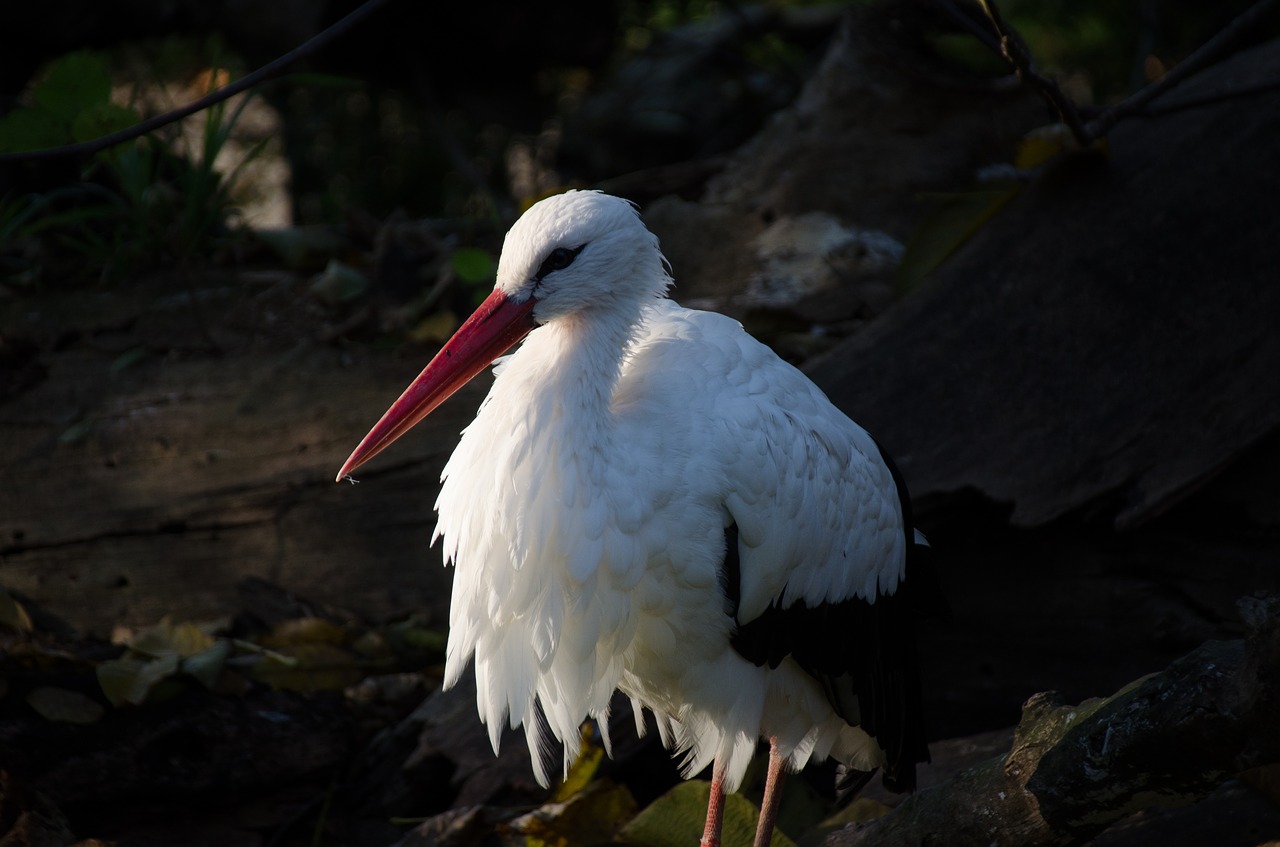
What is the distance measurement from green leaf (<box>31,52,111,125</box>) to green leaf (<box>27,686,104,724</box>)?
Answer: 1821 millimetres

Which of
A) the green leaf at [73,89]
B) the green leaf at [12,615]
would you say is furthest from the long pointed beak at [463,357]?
the green leaf at [73,89]

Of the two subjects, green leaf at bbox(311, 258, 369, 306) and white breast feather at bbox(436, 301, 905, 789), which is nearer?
white breast feather at bbox(436, 301, 905, 789)

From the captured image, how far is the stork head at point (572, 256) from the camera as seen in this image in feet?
8.14

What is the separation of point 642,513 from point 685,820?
1198 mm

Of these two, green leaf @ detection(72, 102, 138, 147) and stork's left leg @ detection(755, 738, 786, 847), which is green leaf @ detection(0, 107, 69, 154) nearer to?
green leaf @ detection(72, 102, 138, 147)

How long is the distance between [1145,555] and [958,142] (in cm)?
226

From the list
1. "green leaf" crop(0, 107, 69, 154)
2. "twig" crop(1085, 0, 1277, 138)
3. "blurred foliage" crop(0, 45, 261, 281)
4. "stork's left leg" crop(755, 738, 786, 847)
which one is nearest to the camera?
"stork's left leg" crop(755, 738, 786, 847)

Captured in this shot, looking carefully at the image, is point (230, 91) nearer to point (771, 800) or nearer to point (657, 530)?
point (657, 530)

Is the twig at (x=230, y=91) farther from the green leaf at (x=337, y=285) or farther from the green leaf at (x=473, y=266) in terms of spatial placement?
the green leaf at (x=337, y=285)

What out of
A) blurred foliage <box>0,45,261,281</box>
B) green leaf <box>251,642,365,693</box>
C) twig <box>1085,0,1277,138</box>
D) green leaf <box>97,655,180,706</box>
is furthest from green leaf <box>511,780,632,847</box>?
blurred foliage <box>0,45,261,281</box>

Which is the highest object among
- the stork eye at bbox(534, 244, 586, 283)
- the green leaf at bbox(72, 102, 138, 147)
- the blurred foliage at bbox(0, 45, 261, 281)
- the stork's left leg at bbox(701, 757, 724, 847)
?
the green leaf at bbox(72, 102, 138, 147)

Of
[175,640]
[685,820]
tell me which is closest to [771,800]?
[685,820]

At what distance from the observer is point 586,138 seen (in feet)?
22.3

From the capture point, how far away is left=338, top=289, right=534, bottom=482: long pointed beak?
8.13ft
